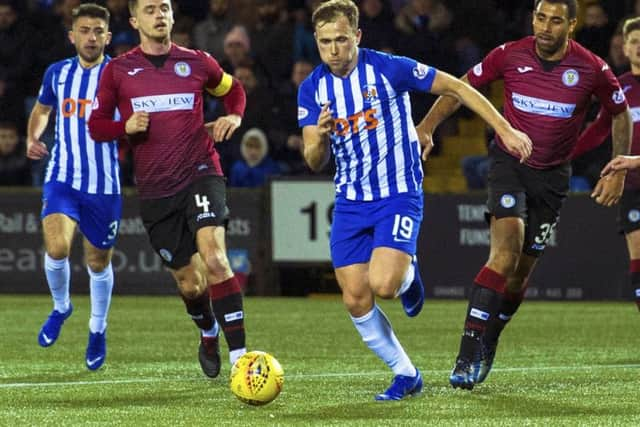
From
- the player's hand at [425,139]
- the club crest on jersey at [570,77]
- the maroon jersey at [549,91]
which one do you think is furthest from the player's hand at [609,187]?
the player's hand at [425,139]

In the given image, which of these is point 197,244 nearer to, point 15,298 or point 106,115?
point 106,115

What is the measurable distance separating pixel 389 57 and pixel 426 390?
1.73 meters

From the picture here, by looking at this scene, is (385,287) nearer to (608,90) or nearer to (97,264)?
(608,90)

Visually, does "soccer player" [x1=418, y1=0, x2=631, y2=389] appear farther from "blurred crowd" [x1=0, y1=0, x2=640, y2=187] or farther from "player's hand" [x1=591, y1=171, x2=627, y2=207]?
"blurred crowd" [x1=0, y1=0, x2=640, y2=187]

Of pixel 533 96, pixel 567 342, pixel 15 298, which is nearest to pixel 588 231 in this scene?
pixel 567 342

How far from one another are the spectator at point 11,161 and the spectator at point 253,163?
2460mm

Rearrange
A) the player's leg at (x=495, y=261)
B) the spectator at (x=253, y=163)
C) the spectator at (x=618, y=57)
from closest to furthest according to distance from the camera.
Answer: the player's leg at (x=495, y=261)
the spectator at (x=618, y=57)
the spectator at (x=253, y=163)

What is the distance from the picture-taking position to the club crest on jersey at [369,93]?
7.89 meters

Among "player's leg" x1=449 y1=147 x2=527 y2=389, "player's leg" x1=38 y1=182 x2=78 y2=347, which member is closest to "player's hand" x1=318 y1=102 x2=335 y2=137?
"player's leg" x1=449 y1=147 x2=527 y2=389

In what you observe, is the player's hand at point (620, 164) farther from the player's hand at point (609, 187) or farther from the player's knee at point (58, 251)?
the player's knee at point (58, 251)

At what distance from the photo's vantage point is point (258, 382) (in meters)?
7.31

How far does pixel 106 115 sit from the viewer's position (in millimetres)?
8719

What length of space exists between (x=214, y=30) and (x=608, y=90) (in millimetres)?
11469

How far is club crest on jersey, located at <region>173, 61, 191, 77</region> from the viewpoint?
8719mm
